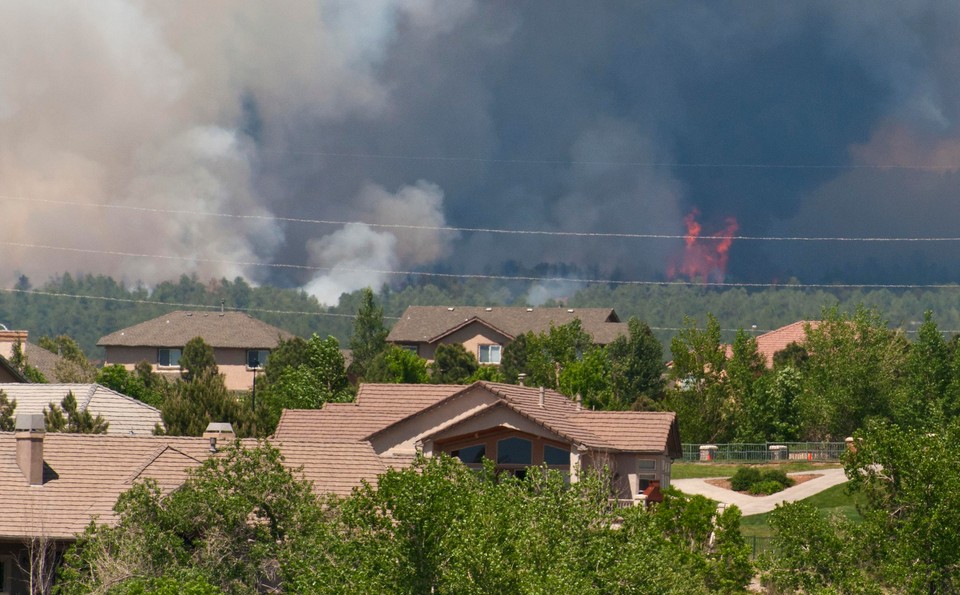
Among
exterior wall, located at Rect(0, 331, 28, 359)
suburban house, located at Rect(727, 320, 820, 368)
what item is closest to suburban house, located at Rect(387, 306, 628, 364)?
suburban house, located at Rect(727, 320, 820, 368)

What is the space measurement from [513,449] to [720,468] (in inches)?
1157

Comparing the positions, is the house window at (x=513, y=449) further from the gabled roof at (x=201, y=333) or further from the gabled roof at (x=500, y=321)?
the gabled roof at (x=201, y=333)

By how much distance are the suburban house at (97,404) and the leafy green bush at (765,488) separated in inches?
1114

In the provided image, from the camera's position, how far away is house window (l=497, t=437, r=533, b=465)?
57.3 m

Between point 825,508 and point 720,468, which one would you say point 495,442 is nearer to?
point 825,508

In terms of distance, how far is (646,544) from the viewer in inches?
1409

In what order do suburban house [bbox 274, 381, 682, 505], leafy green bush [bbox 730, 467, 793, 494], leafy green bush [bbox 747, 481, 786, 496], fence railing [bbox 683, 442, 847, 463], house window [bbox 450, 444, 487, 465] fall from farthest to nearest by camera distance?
fence railing [bbox 683, 442, 847, 463], leafy green bush [bbox 730, 467, 793, 494], leafy green bush [bbox 747, 481, 786, 496], house window [bbox 450, 444, 487, 465], suburban house [bbox 274, 381, 682, 505]

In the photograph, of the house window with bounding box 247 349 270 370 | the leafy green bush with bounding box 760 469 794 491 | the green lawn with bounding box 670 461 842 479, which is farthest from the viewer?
the house window with bounding box 247 349 270 370

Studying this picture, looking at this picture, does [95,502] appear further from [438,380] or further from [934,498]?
[438,380]

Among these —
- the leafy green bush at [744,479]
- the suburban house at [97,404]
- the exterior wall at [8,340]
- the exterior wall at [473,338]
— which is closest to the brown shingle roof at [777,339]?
the exterior wall at [473,338]

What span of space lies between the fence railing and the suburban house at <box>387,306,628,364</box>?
34745 millimetres

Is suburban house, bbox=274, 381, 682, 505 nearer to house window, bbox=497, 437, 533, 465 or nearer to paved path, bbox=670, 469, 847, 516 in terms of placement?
house window, bbox=497, 437, 533, 465

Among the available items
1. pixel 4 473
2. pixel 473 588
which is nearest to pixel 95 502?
pixel 4 473

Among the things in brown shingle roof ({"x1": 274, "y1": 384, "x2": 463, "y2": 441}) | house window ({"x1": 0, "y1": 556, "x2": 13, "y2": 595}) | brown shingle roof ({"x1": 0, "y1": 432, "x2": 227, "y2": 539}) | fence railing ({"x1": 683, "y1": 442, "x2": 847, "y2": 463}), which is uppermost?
fence railing ({"x1": 683, "y1": 442, "x2": 847, "y2": 463})
